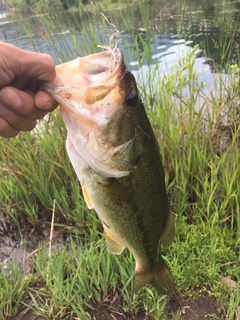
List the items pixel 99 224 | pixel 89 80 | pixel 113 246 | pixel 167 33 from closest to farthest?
pixel 89 80
pixel 113 246
pixel 99 224
pixel 167 33

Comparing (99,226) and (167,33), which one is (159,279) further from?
(167,33)

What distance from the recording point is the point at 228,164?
277cm

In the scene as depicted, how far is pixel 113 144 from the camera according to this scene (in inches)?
55.9

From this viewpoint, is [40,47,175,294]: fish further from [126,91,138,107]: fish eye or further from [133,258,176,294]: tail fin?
[133,258,176,294]: tail fin

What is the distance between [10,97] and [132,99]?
51cm

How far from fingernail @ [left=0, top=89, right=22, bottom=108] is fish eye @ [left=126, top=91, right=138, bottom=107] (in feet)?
1.52

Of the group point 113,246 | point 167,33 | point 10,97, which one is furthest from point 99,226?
point 167,33

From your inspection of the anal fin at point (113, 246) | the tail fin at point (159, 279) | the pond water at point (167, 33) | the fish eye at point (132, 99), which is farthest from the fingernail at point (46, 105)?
the pond water at point (167, 33)

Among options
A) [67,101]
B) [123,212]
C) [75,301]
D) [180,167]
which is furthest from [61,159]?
[67,101]

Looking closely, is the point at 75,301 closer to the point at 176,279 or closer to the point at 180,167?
the point at 176,279

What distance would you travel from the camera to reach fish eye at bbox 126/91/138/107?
4.48 feet

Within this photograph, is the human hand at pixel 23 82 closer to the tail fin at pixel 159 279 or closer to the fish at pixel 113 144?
the fish at pixel 113 144

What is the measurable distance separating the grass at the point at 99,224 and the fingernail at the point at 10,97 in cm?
129

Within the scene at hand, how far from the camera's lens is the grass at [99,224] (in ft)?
7.23
